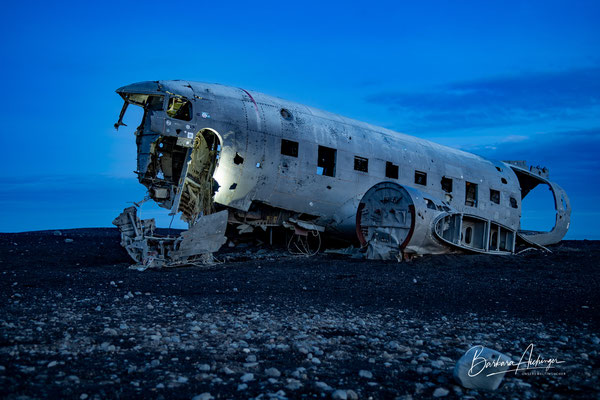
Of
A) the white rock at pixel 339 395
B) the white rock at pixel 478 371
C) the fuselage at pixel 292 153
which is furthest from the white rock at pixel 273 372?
the fuselage at pixel 292 153

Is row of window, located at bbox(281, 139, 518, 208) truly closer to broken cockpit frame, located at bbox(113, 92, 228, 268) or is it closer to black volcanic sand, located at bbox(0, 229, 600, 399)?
broken cockpit frame, located at bbox(113, 92, 228, 268)

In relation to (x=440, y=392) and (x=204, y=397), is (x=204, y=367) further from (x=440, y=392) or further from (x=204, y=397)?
(x=440, y=392)

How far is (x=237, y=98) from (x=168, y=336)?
9713 millimetres

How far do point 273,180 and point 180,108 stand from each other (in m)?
3.34

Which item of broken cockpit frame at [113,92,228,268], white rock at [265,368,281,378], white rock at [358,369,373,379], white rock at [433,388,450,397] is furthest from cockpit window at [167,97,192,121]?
white rock at [433,388,450,397]

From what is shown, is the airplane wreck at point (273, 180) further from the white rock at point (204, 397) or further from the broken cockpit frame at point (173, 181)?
the white rock at point (204, 397)

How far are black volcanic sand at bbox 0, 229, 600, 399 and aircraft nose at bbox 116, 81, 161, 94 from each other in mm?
4679

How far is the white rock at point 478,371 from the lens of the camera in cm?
364

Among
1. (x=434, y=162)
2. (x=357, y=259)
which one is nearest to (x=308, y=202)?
(x=357, y=259)

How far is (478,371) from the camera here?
3.68m

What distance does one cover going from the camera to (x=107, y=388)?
3.44 meters

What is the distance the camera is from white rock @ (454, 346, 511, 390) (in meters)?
3.64

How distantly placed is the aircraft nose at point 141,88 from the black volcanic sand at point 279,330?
4.68m

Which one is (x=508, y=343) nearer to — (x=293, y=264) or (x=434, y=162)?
(x=293, y=264)
